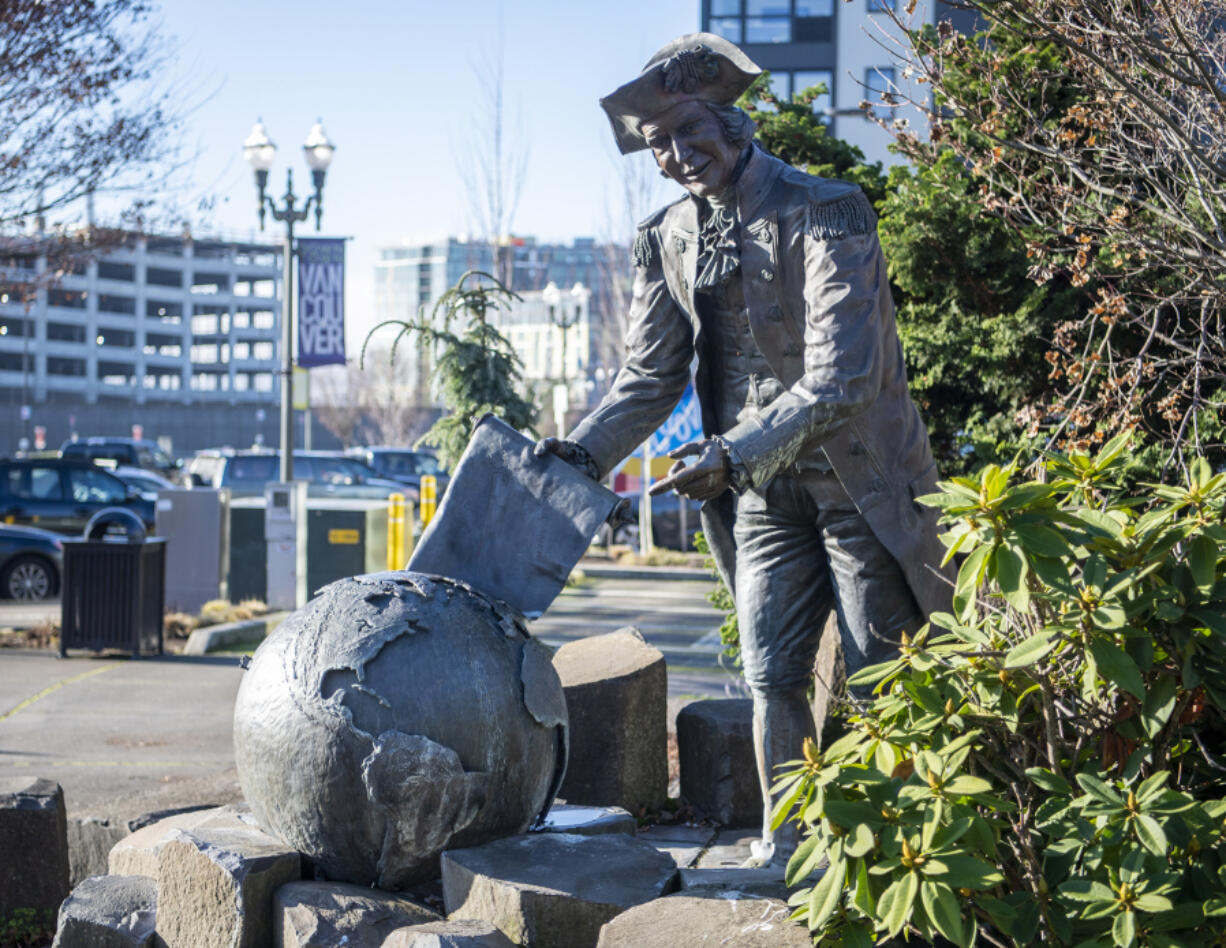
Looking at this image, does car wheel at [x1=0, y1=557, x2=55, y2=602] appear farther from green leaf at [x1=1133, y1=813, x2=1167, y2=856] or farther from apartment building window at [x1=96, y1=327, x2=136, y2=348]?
apartment building window at [x1=96, y1=327, x2=136, y2=348]

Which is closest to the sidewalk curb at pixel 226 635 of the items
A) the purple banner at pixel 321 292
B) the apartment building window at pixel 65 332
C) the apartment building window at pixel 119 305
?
the purple banner at pixel 321 292

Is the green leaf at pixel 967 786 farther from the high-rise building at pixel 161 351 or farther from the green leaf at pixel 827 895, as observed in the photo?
the high-rise building at pixel 161 351

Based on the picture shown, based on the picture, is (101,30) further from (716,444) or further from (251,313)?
(251,313)

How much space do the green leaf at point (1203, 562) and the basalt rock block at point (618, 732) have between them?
2.94 m

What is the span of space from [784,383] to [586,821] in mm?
1633

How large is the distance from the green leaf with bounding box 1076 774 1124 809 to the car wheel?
15.7 meters

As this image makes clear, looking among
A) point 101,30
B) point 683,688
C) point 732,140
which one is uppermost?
point 101,30

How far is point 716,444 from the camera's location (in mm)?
3764

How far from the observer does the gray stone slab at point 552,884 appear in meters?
3.70

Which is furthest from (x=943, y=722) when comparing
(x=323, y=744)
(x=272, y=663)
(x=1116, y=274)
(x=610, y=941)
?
(x=1116, y=274)

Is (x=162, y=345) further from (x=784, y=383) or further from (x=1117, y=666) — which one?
(x=1117, y=666)

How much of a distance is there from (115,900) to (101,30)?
433 inches

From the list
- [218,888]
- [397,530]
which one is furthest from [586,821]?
[397,530]

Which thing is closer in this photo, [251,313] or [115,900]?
[115,900]
